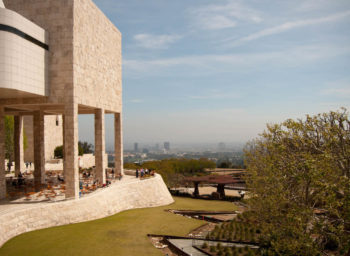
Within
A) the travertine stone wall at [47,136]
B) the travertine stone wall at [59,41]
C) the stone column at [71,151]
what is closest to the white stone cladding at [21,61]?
the travertine stone wall at [59,41]

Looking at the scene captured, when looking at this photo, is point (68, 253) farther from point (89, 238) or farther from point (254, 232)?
point (254, 232)

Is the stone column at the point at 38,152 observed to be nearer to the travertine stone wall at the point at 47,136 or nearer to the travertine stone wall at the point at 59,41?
the travertine stone wall at the point at 59,41

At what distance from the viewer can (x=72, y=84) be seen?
28.0m

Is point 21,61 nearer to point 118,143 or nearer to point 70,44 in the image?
point 70,44

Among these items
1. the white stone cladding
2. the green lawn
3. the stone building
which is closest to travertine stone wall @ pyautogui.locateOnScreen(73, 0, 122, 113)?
the stone building

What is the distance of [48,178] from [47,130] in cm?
2417

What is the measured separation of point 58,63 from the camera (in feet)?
93.7

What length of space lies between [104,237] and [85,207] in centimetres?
543

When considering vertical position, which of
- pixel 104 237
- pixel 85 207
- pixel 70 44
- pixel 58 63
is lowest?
pixel 104 237

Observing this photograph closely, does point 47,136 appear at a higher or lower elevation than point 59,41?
lower

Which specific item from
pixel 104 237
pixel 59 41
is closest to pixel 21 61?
pixel 59 41

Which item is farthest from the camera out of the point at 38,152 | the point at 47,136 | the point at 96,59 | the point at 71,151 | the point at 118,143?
the point at 47,136

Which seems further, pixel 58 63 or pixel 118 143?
pixel 118 143

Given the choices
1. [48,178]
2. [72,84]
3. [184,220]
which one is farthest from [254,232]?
[48,178]
